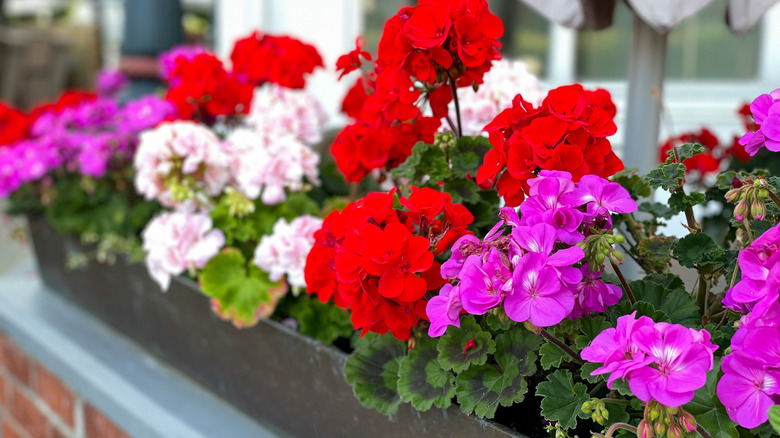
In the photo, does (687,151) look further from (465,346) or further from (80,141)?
(80,141)

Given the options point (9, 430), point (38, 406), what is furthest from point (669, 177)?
point (9, 430)

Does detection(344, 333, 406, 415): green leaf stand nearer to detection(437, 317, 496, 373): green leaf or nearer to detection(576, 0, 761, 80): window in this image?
detection(437, 317, 496, 373): green leaf

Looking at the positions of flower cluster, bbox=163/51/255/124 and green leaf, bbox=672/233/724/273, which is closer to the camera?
green leaf, bbox=672/233/724/273

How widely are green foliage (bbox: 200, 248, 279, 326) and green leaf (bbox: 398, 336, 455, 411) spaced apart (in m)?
0.34

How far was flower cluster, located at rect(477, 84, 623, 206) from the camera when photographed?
0.60 metres

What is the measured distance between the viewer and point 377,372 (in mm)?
789

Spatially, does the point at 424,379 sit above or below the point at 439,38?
below

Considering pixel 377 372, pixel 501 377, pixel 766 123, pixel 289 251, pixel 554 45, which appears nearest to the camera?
pixel 766 123

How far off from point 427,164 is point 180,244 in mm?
473

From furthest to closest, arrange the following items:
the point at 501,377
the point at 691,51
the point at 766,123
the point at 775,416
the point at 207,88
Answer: the point at 691,51 → the point at 207,88 → the point at 501,377 → the point at 766,123 → the point at 775,416

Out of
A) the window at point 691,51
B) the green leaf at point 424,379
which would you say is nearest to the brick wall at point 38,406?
the green leaf at point 424,379

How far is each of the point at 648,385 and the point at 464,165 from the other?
41 centimetres

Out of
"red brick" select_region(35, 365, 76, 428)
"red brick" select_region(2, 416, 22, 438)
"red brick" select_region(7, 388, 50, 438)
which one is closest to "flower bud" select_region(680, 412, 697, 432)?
"red brick" select_region(35, 365, 76, 428)

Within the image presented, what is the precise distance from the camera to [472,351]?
0.68 meters
